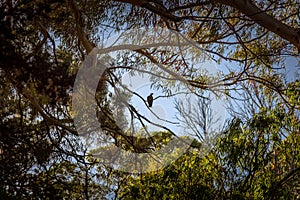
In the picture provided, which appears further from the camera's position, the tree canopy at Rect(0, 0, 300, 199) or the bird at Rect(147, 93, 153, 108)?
the bird at Rect(147, 93, 153, 108)

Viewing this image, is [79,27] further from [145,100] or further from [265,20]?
[265,20]

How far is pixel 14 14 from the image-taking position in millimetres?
1100

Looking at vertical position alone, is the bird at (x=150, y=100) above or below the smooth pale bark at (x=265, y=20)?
below

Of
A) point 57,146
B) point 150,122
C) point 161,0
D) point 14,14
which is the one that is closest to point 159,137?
point 150,122

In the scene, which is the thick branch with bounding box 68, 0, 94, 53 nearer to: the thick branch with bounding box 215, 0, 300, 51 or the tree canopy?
the tree canopy

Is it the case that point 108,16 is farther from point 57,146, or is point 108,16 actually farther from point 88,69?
point 57,146

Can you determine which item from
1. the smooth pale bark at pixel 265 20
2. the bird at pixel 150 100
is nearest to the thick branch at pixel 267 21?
the smooth pale bark at pixel 265 20

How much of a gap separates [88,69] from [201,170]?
66 cm

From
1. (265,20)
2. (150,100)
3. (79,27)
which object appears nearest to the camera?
(265,20)

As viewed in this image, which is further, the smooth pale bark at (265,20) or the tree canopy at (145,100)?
the smooth pale bark at (265,20)

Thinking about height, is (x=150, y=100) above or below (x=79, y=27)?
below

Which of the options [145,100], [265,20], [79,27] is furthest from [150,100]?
[265,20]

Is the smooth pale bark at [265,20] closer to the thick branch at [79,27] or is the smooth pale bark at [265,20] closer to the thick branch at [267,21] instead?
the thick branch at [267,21]

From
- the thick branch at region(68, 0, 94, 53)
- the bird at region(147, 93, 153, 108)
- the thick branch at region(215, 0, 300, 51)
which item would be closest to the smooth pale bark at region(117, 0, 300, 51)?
the thick branch at region(215, 0, 300, 51)
